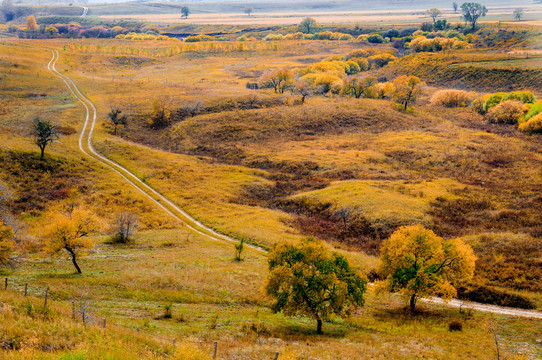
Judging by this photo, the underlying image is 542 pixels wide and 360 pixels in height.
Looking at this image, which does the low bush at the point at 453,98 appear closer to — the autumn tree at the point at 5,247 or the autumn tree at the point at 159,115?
the autumn tree at the point at 159,115

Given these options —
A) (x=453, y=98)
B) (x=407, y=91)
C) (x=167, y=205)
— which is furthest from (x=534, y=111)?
(x=167, y=205)

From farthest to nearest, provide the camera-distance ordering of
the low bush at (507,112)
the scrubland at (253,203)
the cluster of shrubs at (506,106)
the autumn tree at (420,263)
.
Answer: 1. the low bush at (507,112)
2. the cluster of shrubs at (506,106)
3. the autumn tree at (420,263)
4. the scrubland at (253,203)

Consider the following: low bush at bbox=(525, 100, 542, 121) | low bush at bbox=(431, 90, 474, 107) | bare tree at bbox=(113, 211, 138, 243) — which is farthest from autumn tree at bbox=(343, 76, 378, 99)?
bare tree at bbox=(113, 211, 138, 243)

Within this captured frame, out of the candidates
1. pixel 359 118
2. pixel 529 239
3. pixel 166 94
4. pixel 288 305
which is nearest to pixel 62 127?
pixel 166 94

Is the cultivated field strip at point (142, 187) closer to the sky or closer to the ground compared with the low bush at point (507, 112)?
closer to the ground

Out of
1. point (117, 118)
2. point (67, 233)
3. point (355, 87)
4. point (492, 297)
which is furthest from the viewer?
point (355, 87)

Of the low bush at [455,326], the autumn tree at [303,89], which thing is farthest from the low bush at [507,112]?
the low bush at [455,326]

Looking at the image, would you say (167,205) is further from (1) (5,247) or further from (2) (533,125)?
(2) (533,125)
